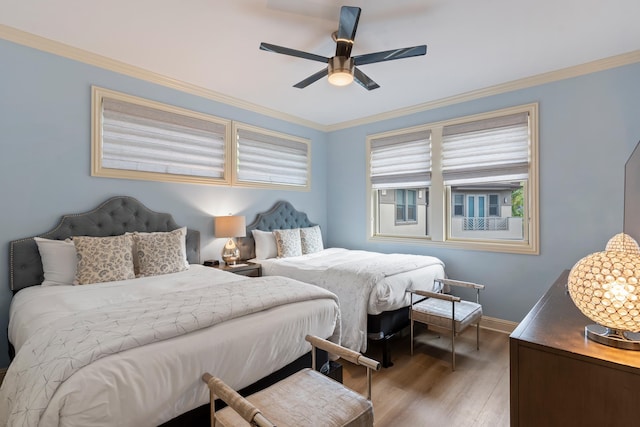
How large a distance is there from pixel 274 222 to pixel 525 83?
342 cm

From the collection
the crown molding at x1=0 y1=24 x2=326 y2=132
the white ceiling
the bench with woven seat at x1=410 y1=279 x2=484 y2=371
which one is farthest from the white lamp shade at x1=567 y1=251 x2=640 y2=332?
the crown molding at x1=0 y1=24 x2=326 y2=132

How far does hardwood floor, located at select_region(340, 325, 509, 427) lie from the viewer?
203 centimetres

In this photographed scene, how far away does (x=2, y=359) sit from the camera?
2.43m

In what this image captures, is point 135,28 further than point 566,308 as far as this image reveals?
Yes

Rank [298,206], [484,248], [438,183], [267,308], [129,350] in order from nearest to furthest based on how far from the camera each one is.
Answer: [129,350] → [267,308] → [484,248] → [438,183] → [298,206]

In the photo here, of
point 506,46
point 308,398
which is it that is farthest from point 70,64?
point 506,46

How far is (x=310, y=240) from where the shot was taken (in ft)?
14.5

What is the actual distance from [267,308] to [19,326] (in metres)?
1.44

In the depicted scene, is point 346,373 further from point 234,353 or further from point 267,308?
point 234,353

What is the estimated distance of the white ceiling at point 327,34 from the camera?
2158mm

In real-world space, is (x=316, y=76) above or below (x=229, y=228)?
above

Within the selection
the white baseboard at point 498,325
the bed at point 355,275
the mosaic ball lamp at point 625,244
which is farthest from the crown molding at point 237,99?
the white baseboard at point 498,325

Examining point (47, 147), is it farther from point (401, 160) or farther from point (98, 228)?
point (401, 160)

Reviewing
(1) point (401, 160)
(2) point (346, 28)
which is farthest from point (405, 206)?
(2) point (346, 28)
